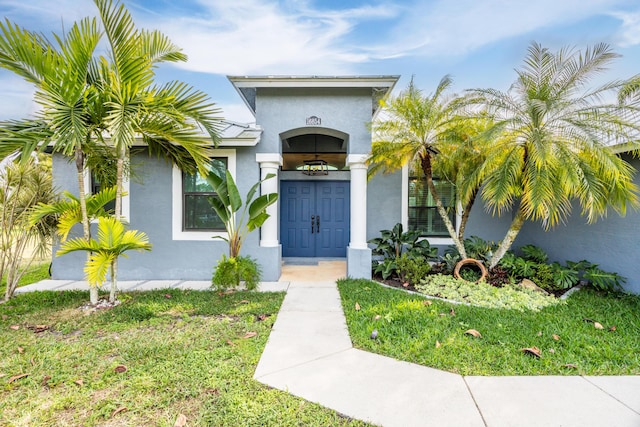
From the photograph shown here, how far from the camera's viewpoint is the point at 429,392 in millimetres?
2711

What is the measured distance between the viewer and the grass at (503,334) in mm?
3178

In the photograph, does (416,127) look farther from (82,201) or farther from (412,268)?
(82,201)

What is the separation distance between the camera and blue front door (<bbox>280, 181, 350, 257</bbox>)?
31.9ft

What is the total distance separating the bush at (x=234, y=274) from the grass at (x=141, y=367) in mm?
758

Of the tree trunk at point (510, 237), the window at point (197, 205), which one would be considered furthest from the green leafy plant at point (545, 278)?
the window at point (197, 205)

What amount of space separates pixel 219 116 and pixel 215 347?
381 cm

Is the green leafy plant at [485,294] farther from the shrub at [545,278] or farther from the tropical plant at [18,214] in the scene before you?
the tropical plant at [18,214]

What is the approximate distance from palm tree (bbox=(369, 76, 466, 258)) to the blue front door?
127 inches

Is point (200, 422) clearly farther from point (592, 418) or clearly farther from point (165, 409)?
point (592, 418)

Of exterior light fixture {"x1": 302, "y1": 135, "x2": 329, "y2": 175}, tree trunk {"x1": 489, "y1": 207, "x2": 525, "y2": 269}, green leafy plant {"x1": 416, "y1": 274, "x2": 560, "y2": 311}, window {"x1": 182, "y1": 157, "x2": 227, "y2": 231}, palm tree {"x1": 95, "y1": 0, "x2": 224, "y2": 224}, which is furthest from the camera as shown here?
exterior light fixture {"x1": 302, "y1": 135, "x2": 329, "y2": 175}

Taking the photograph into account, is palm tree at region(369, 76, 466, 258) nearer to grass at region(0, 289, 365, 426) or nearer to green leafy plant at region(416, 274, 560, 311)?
green leafy plant at region(416, 274, 560, 311)

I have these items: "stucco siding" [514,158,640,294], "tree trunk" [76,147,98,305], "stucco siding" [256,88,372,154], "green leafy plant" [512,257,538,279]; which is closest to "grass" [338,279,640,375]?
"stucco siding" [514,158,640,294]

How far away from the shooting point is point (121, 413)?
2.46 metres

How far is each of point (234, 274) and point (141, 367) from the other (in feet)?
9.38
